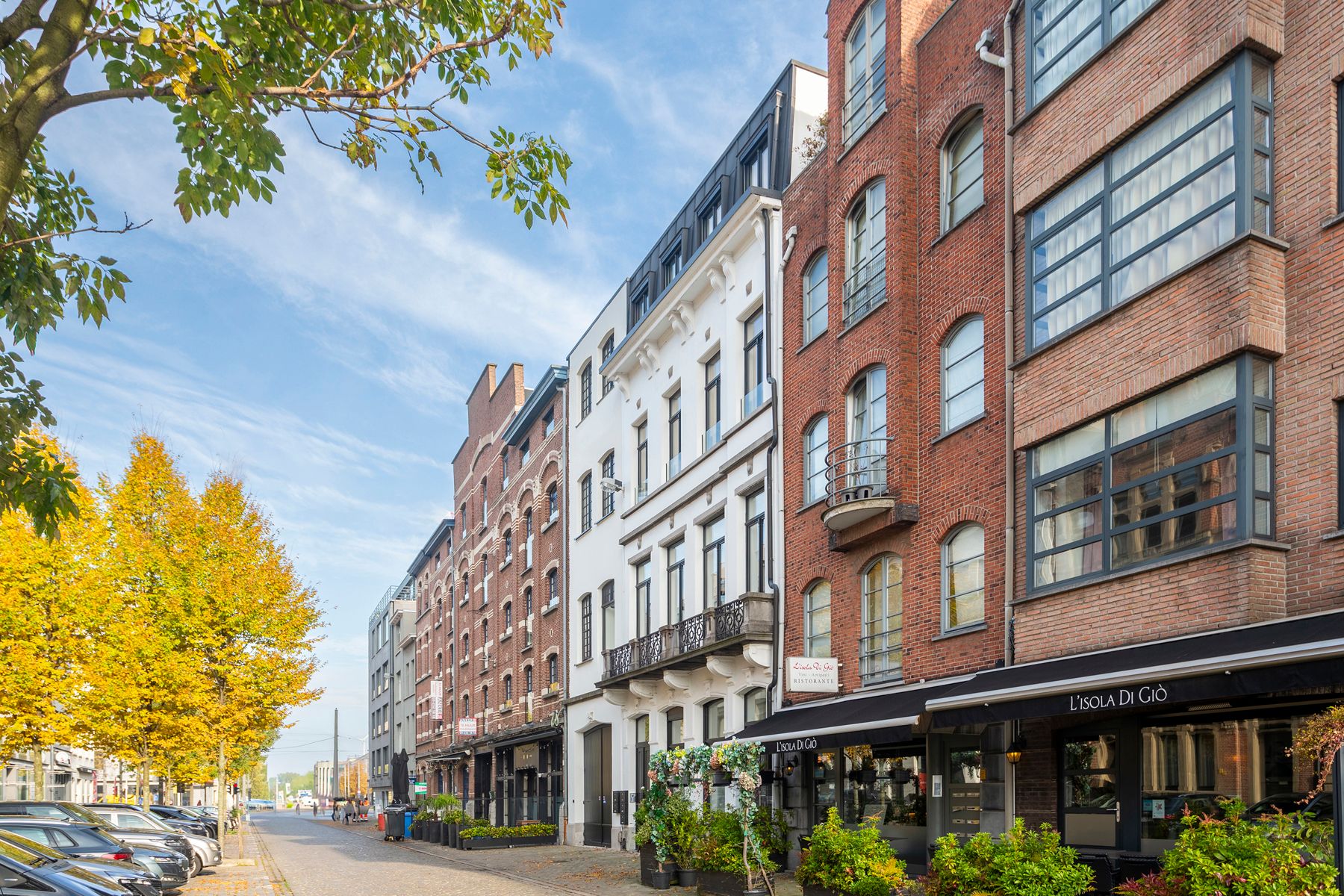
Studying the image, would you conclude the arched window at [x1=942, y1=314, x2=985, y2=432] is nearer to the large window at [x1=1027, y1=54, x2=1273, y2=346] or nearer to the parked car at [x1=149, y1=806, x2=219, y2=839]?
the large window at [x1=1027, y1=54, x2=1273, y2=346]

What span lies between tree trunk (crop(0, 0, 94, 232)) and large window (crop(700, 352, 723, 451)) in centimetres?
2173

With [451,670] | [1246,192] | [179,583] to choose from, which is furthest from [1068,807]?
[451,670]

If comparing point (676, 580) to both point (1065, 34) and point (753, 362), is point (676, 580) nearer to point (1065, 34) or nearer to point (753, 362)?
point (753, 362)

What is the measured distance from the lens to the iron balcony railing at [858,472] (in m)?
20.6

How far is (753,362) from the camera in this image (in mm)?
27422

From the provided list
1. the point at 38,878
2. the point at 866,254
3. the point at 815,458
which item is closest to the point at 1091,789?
the point at 815,458

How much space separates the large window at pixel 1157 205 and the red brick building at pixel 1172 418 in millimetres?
35

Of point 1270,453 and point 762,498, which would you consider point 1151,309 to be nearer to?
point 1270,453

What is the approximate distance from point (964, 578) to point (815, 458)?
18.7 ft

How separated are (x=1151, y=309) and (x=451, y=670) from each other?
174ft

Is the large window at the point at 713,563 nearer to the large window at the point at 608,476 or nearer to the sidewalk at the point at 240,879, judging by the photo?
the large window at the point at 608,476

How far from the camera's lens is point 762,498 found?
2636cm

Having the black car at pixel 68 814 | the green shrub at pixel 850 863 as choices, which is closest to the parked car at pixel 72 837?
the black car at pixel 68 814

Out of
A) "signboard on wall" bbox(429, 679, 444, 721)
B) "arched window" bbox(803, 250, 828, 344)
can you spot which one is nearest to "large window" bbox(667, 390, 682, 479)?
"arched window" bbox(803, 250, 828, 344)
